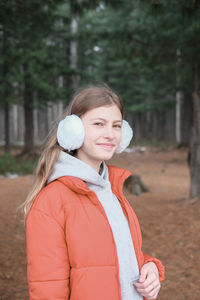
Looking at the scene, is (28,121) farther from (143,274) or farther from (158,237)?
(143,274)

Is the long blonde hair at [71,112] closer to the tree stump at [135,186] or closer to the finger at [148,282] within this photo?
the finger at [148,282]

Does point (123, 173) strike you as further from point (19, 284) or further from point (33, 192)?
point (19, 284)

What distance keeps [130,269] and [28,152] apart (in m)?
17.3

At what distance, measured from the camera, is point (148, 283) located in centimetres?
184

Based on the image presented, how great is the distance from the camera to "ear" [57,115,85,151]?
1.85m

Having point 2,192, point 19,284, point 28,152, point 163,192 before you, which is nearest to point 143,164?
point 28,152

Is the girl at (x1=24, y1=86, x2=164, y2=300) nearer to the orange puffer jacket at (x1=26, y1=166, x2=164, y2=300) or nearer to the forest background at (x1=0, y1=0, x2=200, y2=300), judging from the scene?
the orange puffer jacket at (x1=26, y1=166, x2=164, y2=300)

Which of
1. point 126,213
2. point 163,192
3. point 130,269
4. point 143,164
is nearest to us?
point 130,269

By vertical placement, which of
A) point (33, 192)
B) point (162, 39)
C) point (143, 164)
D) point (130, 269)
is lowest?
point (143, 164)

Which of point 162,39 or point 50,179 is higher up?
point 162,39

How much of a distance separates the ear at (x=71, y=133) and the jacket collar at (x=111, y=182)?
0.19m

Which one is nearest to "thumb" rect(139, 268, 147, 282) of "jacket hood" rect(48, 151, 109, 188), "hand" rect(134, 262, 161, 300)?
"hand" rect(134, 262, 161, 300)

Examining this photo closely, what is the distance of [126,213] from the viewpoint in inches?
78.0

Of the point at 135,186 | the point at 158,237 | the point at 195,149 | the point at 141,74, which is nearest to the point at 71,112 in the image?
the point at 158,237
